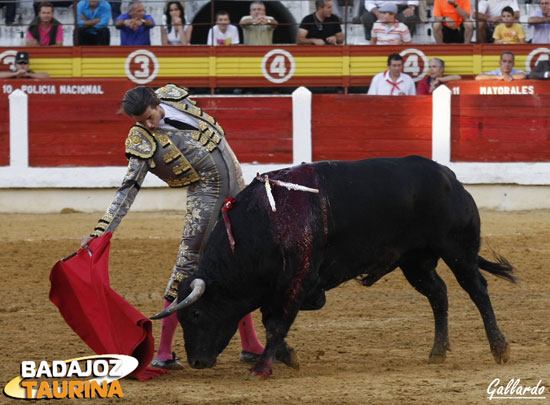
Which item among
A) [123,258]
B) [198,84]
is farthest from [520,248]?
[198,84]

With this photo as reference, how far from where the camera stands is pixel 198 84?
1273 cm

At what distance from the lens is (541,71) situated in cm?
1152

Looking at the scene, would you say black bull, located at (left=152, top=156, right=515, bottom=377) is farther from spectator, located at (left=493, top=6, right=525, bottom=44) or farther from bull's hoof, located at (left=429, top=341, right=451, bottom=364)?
spectator, located at (left=493, top=6, right=525, bottom=44)

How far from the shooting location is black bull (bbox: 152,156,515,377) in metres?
4.64

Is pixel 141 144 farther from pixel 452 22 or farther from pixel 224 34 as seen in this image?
pixel 452 22

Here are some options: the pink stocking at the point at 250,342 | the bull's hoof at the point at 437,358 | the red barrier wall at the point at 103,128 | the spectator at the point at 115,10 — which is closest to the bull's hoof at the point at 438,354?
the bull's hoof at the point at 437,358

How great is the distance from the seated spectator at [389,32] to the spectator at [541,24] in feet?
4.80

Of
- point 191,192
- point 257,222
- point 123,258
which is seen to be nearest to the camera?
point 257,222

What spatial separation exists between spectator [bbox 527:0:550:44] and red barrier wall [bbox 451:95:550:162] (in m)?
1.55

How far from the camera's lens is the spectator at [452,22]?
12.3m

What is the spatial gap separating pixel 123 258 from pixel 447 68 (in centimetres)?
566

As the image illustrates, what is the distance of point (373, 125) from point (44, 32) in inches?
162

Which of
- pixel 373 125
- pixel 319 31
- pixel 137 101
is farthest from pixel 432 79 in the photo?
pixel 137 101

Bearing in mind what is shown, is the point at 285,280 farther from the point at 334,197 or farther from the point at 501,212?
the point at 501,212
